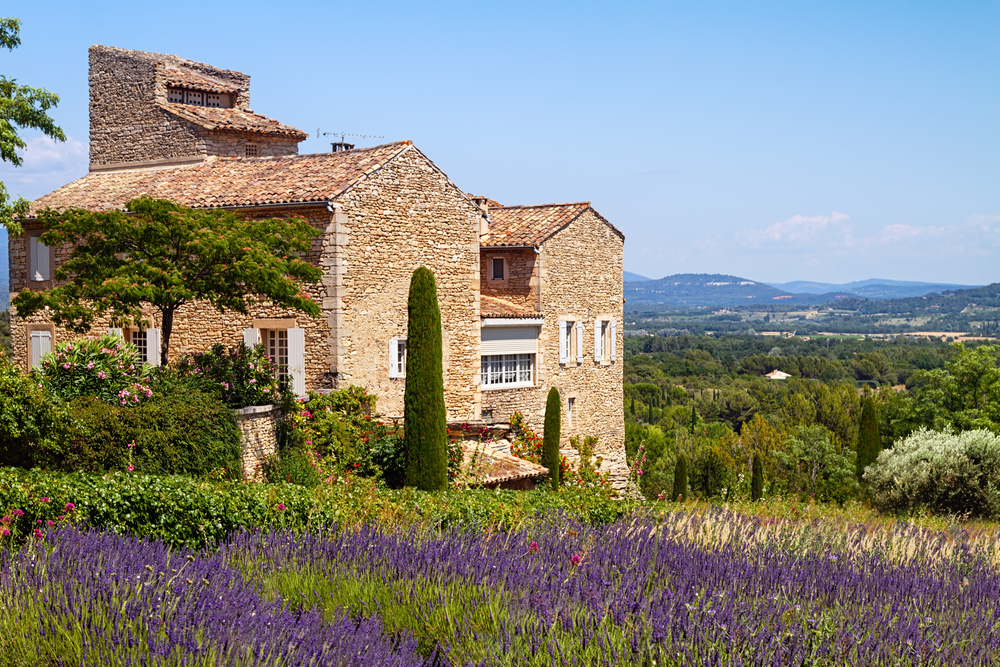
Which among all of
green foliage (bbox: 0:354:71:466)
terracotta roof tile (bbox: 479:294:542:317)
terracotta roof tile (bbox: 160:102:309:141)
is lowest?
green foliage (bbox: 0:354:71:466)

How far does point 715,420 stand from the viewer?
80.2m

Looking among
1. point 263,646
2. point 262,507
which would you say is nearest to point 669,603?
point 263,646

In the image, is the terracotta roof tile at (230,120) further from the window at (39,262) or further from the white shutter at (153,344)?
the white shutter at (153,344)

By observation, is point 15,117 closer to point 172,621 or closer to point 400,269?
point 400,269

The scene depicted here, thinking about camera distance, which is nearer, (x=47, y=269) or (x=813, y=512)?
(x=813, y=512)

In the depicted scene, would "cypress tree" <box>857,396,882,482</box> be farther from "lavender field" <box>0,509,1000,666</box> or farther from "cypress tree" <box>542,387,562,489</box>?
"lavender field" <box>0,509,1000,666</box>

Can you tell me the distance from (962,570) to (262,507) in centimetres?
604

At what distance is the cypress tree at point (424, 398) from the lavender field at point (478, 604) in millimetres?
7317

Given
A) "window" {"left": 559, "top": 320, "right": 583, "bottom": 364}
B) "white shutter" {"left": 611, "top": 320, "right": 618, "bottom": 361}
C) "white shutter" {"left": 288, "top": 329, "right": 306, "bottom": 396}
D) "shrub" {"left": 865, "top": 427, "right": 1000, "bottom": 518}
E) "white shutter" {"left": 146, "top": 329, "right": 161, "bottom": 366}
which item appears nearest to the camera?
"shrub" {"left": 865, "top": 427, "right": 1000, "bottom": 518}

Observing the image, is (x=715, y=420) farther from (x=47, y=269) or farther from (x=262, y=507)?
(x=262, y=507)

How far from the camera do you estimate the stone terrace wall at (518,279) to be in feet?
79.9

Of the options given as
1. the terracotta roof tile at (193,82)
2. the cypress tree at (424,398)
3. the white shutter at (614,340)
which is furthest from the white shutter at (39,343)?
the white shutter at (614,340)

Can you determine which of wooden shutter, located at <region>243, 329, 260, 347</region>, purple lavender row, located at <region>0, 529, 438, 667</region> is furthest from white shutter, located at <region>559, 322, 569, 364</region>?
purple lavender row, located at <region>0, 529, 438, 667</region>

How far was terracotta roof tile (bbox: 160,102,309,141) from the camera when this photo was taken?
2239 centimetres
